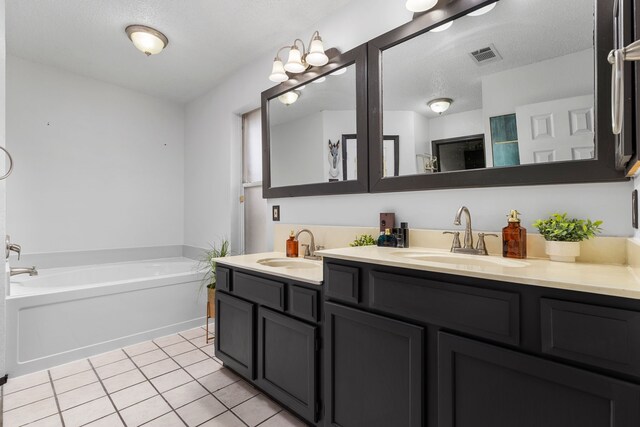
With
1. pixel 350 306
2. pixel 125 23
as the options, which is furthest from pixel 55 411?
pixel 125 23

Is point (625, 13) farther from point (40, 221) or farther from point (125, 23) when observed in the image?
point (40, 221)

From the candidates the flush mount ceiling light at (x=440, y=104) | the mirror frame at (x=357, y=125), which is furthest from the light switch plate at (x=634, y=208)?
the mirror frame at (x=357, y=125)

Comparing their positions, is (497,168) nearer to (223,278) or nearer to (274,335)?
(274,335)

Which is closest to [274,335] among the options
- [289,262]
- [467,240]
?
[289,262]

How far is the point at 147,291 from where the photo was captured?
8.61 ft

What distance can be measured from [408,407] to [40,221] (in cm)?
361

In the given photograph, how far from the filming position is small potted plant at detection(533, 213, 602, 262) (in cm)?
112

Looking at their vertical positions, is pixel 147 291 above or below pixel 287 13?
below

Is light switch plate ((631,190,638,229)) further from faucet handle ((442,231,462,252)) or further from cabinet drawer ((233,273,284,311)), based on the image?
cabinet drawer ((233,273,284,311))

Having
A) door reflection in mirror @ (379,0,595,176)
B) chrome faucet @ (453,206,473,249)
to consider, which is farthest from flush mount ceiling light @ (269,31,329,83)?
chrome faucet @ (453,206,473,249)

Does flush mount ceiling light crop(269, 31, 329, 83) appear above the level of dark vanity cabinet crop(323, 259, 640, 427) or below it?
above

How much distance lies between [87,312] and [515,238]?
288cm

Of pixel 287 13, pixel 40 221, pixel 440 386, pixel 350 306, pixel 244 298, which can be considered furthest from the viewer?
pixel 40 221

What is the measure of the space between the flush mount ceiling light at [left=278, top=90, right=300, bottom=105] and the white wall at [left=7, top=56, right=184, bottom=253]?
2164mm
